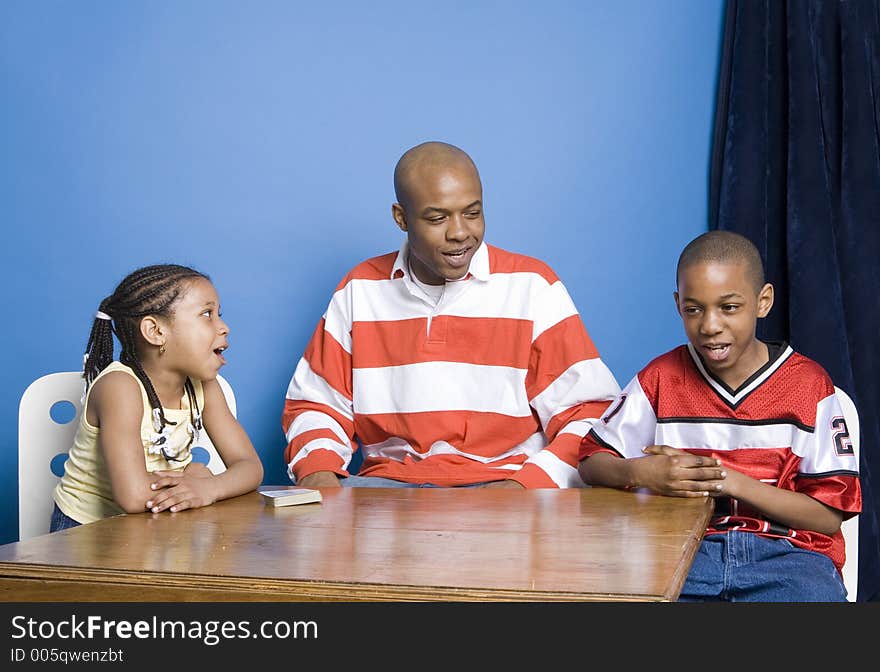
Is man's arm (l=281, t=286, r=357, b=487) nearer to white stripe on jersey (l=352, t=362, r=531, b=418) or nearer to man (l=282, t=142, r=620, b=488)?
man (l=282, t=142, r=620, b=488)

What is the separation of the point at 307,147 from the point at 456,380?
1.12 metres

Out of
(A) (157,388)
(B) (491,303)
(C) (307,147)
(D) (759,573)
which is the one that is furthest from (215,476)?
(C) (307,147)

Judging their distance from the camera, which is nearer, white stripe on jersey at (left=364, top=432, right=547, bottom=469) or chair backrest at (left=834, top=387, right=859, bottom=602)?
chair backrest at (left=834, top=387, right=859, bottom=602)

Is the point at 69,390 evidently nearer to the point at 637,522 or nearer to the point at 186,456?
the point at 186,456

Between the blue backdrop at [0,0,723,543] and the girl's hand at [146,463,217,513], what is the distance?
4.54 ft

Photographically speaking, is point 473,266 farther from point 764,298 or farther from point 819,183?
point 819,183

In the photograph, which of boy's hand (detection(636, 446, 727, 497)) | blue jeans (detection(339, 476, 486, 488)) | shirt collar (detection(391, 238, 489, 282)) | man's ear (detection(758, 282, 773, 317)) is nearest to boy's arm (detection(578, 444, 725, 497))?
boy's hand (detection(636, 446, 727, 497))

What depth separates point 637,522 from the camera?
1592 mm

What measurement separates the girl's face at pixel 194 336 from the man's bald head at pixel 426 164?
24.8 inches

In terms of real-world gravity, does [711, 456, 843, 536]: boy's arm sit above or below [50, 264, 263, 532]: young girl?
below

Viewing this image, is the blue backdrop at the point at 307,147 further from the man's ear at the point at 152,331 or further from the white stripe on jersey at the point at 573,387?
the man's ear at the point at 152,331

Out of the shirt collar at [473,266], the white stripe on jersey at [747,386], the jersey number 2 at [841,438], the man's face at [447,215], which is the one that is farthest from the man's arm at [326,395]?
the jersey number 2 at [841,438]

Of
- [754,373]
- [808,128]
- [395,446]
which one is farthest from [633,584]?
[808,128]

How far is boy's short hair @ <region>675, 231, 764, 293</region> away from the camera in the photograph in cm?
209
